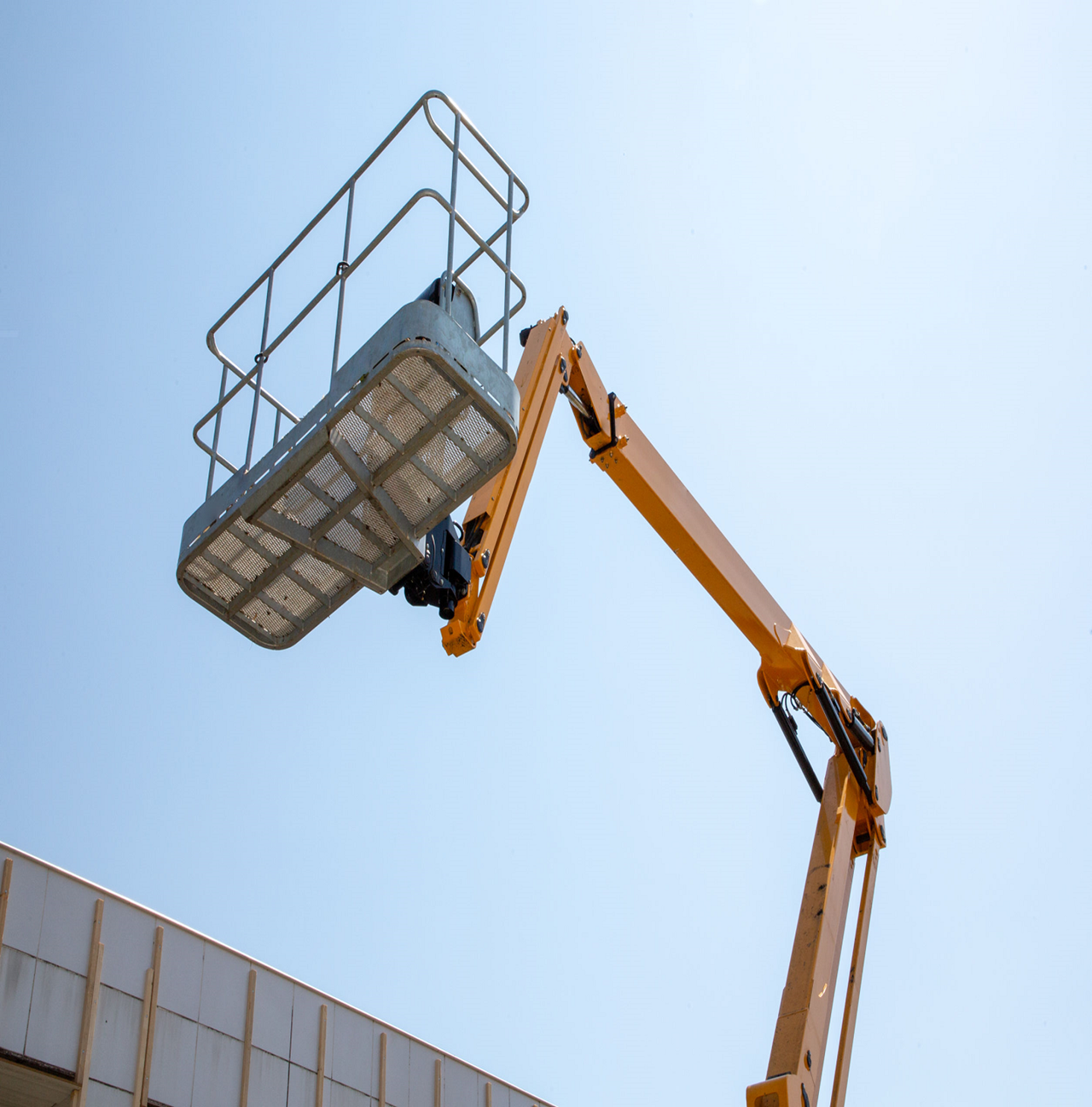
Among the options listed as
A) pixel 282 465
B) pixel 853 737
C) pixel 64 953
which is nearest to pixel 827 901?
pixel 853 737

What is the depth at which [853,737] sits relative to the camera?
11.3 metres

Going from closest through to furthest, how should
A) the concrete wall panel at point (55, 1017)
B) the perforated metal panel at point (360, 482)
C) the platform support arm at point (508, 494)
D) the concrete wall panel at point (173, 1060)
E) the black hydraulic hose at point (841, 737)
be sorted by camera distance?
the perforated metal panel at point (360, 482) < the platform support arm at point (508, 494) < the black hydraulic hose at point (841, 737) < the concrete wall panel at point (55, 1017) < the concrete wall panel at point (173, 1060)

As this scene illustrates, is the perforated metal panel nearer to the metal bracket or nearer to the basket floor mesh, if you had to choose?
A: the basket floor mesh

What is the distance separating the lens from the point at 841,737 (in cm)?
1065

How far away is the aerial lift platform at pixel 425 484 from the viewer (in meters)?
5.56

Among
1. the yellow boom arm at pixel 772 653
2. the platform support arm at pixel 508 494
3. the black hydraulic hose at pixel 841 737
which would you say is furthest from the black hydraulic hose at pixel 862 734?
the platform support arm at pixel 508 494

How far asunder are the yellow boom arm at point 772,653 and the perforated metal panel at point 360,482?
1.49 meters

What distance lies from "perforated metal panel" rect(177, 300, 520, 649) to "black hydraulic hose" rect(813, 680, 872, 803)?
17.6ft

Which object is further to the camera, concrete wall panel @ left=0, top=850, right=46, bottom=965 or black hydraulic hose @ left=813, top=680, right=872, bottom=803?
concrete wall panel @ left=0, top=850, right=46, bottom=965

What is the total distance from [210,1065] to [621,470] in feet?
22.5

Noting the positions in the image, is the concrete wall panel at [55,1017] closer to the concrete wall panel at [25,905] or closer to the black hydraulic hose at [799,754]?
the concrete wall panel at [25,905]

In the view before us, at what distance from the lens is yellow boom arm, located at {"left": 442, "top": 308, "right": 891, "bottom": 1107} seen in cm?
833

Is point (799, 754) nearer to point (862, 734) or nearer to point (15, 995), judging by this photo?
point (862, 734)

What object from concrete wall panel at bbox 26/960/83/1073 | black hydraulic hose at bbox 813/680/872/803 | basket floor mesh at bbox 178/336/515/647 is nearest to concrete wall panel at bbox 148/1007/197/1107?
concrete wall panel at bbox 26/960/83/1073
